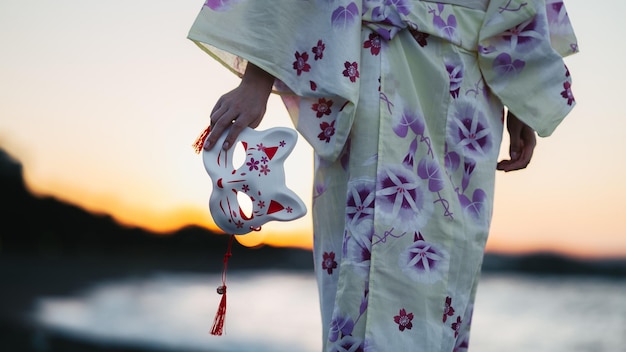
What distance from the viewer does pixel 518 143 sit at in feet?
4.84

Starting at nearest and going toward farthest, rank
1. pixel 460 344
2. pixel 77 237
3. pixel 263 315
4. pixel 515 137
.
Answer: pixel 460 344, pixel 515 137, pixel 263 315, pixel 77 237

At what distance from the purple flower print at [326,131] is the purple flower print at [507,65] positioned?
0.93 ft

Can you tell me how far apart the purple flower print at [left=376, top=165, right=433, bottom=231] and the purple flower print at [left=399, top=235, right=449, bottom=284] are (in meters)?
0.03

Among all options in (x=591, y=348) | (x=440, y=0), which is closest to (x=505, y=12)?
(x=440, y=0)

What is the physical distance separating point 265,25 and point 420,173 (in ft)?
1.02

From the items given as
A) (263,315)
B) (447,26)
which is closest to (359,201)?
(447,26)

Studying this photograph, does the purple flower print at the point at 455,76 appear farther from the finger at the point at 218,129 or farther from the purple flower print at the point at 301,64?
the finger at the point at 218,129

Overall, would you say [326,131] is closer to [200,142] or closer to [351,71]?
[351,71]

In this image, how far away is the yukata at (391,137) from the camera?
1217mm

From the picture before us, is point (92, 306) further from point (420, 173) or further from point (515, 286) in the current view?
point (420, 173)

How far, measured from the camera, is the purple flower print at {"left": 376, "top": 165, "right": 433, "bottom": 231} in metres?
1.22

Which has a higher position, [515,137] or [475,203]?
[515,137]

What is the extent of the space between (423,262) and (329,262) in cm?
14

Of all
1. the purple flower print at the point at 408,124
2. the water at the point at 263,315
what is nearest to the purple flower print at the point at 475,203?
the purple flower print at the point at 408,124
